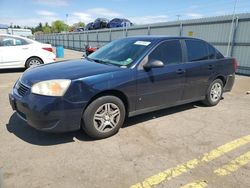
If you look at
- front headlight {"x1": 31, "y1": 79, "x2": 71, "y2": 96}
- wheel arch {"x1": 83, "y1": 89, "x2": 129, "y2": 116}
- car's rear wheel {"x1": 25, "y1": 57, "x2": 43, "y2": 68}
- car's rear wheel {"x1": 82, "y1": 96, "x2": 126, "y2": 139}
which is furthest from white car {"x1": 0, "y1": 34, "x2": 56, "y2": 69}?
car's rear wheel {"x1": 82, "y1": 96, "x2": 126, "y2": 139}

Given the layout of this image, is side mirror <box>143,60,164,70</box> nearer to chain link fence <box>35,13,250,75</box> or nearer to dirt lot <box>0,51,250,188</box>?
dirt lot <box>0,51,250,188</box>

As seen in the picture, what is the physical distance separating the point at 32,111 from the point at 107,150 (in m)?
1.19

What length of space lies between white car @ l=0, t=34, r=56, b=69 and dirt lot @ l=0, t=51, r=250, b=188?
5.65 metres

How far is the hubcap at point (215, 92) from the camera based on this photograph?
221 inches

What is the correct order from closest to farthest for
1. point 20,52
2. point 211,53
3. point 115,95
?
point 115,95
point 211,53
point 20,52

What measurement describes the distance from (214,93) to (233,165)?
2754 millimetres

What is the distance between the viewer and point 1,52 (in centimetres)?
953

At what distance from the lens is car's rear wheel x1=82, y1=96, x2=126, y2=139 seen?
3611 millimetres

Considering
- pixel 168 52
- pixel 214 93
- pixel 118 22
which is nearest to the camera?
pixel 168 52

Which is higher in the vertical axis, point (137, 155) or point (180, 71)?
point (180, 71)

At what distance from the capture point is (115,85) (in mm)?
3756

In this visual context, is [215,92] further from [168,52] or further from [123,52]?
[123,52]

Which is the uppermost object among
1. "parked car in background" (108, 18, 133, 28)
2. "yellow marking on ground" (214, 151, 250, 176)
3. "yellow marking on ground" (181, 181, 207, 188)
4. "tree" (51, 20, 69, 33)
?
"tree" (51, 20, 69, 33)

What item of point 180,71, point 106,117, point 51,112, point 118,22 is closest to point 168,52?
point 180,71
